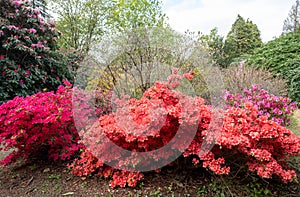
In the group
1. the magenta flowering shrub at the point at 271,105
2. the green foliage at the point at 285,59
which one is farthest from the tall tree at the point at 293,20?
the magenta flowering shrub at the point at 271,105

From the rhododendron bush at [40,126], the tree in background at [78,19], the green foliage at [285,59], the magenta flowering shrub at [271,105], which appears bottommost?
the rhododendron bush at [40,126]

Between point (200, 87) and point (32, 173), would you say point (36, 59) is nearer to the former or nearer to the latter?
point (32, 173)

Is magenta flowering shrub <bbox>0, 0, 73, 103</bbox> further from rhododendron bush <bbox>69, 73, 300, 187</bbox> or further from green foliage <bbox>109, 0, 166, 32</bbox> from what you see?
green foliage <bbox>109, 0, 166, 32</bbox>

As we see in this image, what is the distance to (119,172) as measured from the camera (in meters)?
2.15

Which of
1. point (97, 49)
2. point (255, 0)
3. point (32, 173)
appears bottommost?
point (32, 173)

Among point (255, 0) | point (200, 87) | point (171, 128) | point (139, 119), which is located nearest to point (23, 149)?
point (139, 119)

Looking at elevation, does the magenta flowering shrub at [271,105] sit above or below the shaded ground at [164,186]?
above

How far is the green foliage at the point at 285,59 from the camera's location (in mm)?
6234

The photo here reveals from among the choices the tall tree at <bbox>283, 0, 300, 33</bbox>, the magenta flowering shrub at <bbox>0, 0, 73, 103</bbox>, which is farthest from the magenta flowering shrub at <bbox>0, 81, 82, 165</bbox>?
the tall tree at <bbox>283, 0, 300, 33</bbox>

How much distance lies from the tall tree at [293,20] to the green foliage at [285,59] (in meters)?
6.65

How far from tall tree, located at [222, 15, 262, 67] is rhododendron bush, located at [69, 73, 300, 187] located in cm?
1243

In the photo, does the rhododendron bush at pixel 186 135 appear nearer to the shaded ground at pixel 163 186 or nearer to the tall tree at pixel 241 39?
the shaded ground at pixel 163 186

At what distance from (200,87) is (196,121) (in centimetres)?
304

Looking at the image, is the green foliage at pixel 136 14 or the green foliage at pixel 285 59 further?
the green foliage at pixel 136 14
